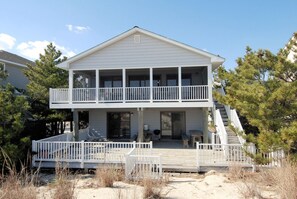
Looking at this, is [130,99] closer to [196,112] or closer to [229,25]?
[196,112]

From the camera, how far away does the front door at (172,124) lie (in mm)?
17094

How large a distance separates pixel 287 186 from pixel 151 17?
15061mm

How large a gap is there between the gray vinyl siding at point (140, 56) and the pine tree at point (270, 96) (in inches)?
198

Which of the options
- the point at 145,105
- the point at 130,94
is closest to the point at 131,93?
the point at 130,94

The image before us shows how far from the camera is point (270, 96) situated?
26.3 ft

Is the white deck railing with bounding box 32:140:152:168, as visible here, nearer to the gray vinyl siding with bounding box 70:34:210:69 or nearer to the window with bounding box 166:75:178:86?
the gray vinyl siding with bounding box 70:34:210:69

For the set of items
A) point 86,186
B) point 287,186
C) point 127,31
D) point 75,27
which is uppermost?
point 75,27

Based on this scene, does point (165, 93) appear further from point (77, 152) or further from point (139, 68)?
point (77, 152)

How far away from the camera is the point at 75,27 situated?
16.8m

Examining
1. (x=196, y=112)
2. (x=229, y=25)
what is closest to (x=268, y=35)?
(x=229, y=25)

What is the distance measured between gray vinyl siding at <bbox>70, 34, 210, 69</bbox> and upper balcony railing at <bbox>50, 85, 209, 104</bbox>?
5.18 feet

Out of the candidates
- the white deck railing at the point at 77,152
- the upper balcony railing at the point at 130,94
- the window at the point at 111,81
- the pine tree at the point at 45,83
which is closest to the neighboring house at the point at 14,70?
the pine tree at the point at 45,83

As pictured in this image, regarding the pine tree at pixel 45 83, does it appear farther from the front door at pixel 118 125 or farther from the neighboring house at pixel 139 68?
the front door at pixel 118 125

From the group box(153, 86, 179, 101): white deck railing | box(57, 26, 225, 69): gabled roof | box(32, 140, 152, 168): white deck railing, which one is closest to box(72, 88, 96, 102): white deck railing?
box(57, 26, 225, 69): gabled roof
